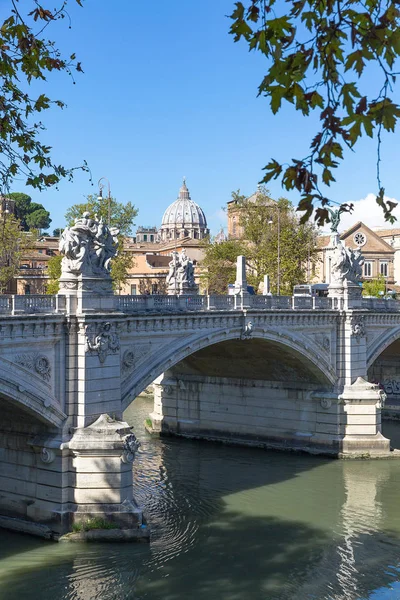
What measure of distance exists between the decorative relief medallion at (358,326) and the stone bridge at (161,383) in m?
0.08

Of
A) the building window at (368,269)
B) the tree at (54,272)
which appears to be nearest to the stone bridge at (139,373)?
the tree at (54,272)

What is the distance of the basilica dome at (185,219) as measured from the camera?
156500 mm

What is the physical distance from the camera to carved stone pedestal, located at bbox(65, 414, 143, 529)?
2347 centimetres

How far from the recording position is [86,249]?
78.4ft

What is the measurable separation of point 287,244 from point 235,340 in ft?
89.3

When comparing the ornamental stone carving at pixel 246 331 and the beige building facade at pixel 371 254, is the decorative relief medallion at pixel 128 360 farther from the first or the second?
the beige building facade at pixel 371 254

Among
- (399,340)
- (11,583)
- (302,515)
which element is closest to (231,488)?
(302,515)

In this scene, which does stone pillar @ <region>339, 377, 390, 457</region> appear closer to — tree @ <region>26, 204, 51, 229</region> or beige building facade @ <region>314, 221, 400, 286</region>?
beige building facade @ <region>314, 221, 400, 286</region>

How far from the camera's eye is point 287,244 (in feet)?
197

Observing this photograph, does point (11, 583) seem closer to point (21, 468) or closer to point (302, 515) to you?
point (21, 468)

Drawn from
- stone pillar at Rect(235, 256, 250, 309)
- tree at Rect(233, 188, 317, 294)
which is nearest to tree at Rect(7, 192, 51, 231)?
tree at Rect(233, 188, 317, 294)

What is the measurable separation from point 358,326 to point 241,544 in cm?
1575

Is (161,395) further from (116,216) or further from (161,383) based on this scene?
(116,216)

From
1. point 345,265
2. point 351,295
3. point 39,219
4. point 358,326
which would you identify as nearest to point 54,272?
point 345,265
